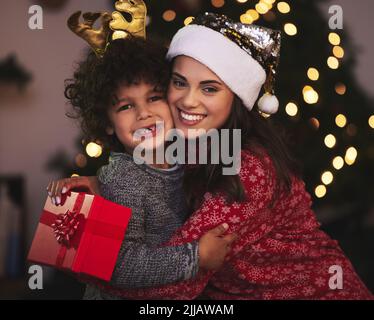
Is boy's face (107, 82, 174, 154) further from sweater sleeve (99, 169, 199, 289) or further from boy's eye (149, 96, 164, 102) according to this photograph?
sweater sleeve (99, 169, 199, 289)

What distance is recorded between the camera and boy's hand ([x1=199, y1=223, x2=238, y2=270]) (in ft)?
4.65

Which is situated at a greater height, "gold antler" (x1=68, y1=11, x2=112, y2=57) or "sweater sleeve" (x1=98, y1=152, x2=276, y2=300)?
"gold antler" (x1=68, y1=11, x2=112, y2=57)

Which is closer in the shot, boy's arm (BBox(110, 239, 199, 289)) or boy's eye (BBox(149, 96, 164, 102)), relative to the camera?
boy's arm (BBox(110, 239, 199, 289))

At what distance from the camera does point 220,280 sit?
1.57 meters

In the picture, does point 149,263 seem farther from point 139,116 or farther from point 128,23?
point 128,23

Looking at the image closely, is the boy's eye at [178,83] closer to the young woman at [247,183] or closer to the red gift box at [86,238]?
the young woman at [247,183]

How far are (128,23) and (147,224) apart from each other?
609 millimetres

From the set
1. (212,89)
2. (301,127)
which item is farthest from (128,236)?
(301,127)

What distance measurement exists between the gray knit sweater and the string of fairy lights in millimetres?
328

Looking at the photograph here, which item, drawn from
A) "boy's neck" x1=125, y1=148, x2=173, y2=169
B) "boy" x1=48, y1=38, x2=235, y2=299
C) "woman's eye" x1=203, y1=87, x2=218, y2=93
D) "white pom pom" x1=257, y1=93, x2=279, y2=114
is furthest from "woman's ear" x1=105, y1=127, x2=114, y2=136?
"white pom pom" x1=257, y1=93, x2=279, y2=114

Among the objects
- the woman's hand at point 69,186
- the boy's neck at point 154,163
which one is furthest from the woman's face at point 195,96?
the woman's hand at point 69,186

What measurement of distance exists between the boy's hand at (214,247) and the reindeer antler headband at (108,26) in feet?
2.04

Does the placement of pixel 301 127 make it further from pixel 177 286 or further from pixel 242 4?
pixel 177 286

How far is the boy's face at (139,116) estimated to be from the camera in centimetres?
153
